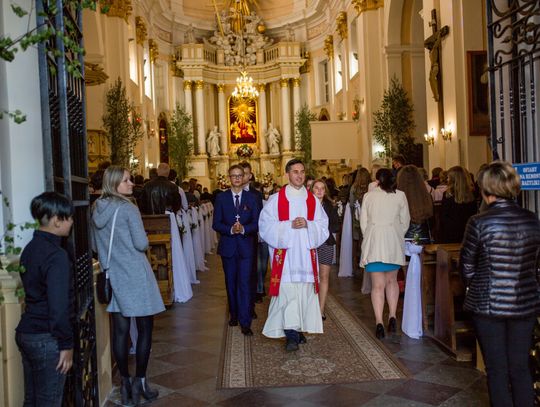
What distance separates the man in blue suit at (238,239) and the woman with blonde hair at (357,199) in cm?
253

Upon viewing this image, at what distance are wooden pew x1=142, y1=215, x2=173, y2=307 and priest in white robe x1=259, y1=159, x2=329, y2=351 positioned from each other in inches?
92.9

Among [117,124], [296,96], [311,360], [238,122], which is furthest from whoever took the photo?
[238,122]

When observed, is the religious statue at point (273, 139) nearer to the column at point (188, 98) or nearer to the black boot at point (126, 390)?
the column at point (188, 98)

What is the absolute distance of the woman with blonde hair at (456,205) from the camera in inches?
249

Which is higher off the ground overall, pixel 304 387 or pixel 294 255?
pixel 294 255

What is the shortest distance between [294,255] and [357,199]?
339 centimetres

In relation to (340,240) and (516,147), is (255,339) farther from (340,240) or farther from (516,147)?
(340,240)

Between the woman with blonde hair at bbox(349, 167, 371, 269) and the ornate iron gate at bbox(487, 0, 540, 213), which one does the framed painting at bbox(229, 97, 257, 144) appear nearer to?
the woman with blonde hair at bbox(349, 167, 371, 269)

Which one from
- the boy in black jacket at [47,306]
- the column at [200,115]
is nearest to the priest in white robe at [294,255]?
the boy in black jacket at [47,306]

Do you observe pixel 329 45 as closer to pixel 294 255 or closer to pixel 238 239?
pixel 238 239

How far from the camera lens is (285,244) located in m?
5.94

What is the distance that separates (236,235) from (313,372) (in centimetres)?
199

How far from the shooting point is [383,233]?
20.2 ft

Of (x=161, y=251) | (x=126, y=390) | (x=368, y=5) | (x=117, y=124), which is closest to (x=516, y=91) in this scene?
(x=126, y=390)
